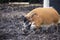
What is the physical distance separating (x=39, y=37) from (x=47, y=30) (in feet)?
1.19

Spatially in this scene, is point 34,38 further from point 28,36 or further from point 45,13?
point 45,13

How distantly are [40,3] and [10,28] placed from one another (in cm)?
444

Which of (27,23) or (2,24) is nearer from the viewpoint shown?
(27,23)

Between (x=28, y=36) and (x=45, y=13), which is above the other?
(x=45, y=13)

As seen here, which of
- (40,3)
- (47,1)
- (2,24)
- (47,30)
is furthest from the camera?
(40,3)

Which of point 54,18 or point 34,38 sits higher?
point 54,18

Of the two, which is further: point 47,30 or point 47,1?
point 47,1

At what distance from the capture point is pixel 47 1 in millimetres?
5762

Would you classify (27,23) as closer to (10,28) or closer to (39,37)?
(39,37)

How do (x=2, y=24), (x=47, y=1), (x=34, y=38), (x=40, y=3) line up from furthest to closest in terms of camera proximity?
(x=40, y=3) → (x=47, y=1) → (x=2, y=24) → (x=34, y=38)

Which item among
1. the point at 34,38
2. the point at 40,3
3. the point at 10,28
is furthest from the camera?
the point at 40,3

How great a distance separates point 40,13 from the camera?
4227 millimetres

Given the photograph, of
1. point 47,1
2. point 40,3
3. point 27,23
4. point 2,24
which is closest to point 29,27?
point 27,23

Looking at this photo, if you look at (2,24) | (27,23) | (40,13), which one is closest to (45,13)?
(40,13)
